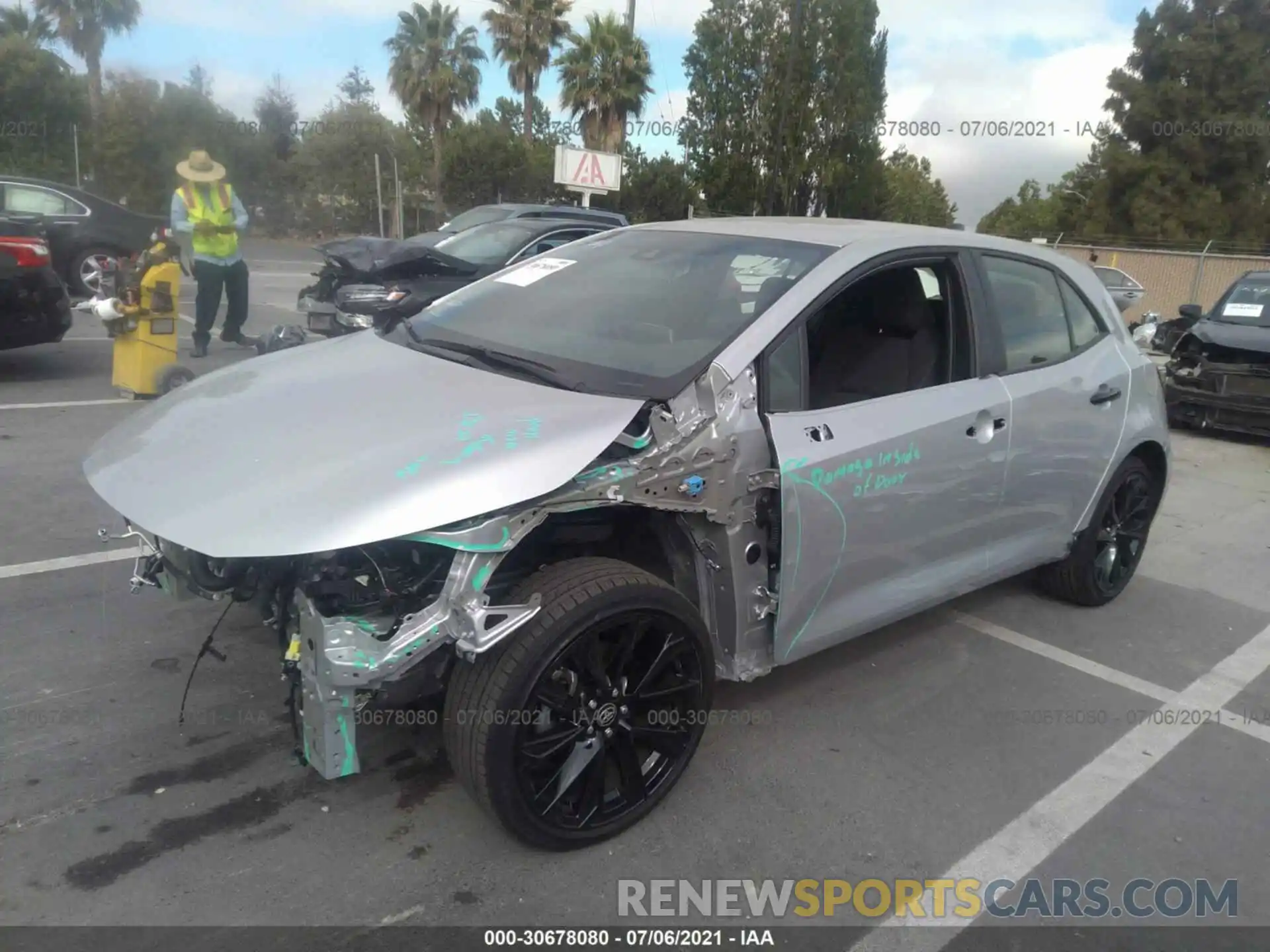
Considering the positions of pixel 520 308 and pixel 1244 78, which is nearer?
pixel 520 308

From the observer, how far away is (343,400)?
299 centimetres

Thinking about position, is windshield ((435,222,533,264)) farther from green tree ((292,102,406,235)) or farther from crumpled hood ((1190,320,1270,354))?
green tree ((292,102,406,235))

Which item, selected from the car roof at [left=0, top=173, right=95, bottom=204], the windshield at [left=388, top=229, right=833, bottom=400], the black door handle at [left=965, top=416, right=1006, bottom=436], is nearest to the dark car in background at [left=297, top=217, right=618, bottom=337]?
the windshield at [left=388, top=229, right=833, bottom=400]

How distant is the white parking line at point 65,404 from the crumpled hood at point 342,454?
481 cm

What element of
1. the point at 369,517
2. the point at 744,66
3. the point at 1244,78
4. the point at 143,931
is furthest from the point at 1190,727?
the point at 1244,78


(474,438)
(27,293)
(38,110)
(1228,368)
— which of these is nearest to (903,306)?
(474,438)

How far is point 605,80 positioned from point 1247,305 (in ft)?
82.8

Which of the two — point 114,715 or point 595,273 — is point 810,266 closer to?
Result: point 595,273

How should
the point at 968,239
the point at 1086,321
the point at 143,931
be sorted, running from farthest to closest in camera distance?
the point at 1086,321, the point at 968,239, the point at 143,931

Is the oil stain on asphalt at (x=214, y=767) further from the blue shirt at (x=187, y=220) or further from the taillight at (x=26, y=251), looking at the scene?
the blue shirt at (x=187, y=220)

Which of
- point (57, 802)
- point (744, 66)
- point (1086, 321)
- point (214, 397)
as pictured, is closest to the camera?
point (57, 802)

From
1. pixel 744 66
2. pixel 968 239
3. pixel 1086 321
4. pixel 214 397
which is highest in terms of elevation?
pixel 744 66

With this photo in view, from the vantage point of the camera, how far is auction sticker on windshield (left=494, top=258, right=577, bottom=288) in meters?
3.93

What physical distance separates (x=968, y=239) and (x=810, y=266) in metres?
0.98
